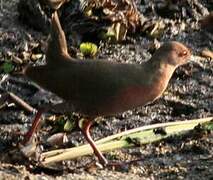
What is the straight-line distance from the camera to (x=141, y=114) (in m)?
5.77

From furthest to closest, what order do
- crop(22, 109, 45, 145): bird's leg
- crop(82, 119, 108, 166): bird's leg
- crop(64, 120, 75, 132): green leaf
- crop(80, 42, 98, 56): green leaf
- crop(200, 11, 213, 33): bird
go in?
crop(200, 11, 213, 33): bird → crop(80, 42, 98, 56): green leaf → crop(64, 120, 75, 132): green leaf → crop(22, 109, 45, 145): bird's leg → crop(82, 119, 108, 166): bird's leg

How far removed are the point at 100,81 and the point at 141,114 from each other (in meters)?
0.94

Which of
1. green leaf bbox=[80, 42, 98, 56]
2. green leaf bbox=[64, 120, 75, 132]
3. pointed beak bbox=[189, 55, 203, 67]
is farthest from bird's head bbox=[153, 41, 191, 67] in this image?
pointed beak bbox=[189, 55, 203, 67]

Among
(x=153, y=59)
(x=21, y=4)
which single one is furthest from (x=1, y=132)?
(x=21, y=4)

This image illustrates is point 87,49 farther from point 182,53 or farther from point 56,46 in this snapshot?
point 182,53

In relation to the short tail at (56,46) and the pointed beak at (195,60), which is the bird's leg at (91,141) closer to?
the short tail at (56,46)

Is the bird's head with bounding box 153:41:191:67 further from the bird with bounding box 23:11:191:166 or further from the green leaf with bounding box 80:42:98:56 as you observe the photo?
the green leaf with bounding box 80:42:98:56

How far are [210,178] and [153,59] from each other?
2.67 ft

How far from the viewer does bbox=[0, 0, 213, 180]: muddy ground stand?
485 centimetres

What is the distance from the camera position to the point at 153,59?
509 centimetres

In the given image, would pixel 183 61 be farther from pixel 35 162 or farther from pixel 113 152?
pixel 35 162

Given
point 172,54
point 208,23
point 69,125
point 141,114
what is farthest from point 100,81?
point 208,23

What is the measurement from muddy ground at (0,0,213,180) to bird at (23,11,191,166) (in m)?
0.24

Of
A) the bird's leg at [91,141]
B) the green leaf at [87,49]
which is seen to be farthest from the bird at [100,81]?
the green leaf at [87,49]
